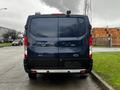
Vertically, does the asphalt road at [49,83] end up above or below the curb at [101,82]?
below

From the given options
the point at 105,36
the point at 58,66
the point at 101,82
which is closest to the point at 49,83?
the point at 58,66

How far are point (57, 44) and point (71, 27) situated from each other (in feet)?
2.29

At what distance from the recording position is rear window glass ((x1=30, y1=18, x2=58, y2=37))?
32.9ft

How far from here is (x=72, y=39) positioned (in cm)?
1000

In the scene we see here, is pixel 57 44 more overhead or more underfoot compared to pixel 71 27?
more underfoot

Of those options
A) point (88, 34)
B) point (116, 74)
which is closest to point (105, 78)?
point (116, 74)

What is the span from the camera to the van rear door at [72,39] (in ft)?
32.8

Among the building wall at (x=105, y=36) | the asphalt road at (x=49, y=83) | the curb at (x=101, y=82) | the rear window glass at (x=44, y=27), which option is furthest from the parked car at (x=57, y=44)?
the building wall at (x=105, y=36)

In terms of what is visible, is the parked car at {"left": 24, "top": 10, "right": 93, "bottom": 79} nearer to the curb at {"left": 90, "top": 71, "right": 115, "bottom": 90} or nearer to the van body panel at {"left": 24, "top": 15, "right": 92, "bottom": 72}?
the van body panel at {"left": 24, "top": 15, "right": 92, "bottom": 72}

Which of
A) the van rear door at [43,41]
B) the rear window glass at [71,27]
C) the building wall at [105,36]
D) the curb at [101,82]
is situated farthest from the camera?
the building wall at [105,36]

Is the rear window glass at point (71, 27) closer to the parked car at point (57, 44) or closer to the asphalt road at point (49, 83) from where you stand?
the parked car at point (57, 44)

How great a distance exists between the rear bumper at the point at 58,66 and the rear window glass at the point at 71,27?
A: 0.84 m

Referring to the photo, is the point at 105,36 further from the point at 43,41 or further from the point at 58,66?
the point at 43,41

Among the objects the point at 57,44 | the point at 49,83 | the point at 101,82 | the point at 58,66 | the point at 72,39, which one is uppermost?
the point at 72,39
